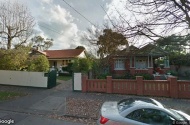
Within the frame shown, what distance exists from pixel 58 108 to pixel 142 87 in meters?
5.84

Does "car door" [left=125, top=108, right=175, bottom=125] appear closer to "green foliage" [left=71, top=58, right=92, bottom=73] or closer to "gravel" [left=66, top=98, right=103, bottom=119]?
"gravel" [left=66, top=98, right=103, bottom=119]

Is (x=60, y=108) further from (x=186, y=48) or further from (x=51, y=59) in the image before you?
(x=51, y=59)

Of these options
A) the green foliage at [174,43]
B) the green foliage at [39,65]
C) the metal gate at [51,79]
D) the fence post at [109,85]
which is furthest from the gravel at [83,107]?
the green foliage at [39,65]

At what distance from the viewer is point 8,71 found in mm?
15266

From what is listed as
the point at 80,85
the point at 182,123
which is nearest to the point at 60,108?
the point at 80,85

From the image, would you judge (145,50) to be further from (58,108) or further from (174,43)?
(58,108)

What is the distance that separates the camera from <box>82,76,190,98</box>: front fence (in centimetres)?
1045

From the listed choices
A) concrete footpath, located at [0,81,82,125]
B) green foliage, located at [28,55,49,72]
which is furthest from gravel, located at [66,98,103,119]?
green foliage, located at [28,55,49,72]

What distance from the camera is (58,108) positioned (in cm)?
877

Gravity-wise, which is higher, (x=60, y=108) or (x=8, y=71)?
(x=8, y=71)

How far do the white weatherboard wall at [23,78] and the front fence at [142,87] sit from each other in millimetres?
4278

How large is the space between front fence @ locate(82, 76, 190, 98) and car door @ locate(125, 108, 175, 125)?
23.3ft

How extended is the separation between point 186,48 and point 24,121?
23.7 feet

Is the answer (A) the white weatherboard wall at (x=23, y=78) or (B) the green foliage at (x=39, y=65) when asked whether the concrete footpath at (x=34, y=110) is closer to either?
(A) the white weatherboard wall at (x=23, y=78)
